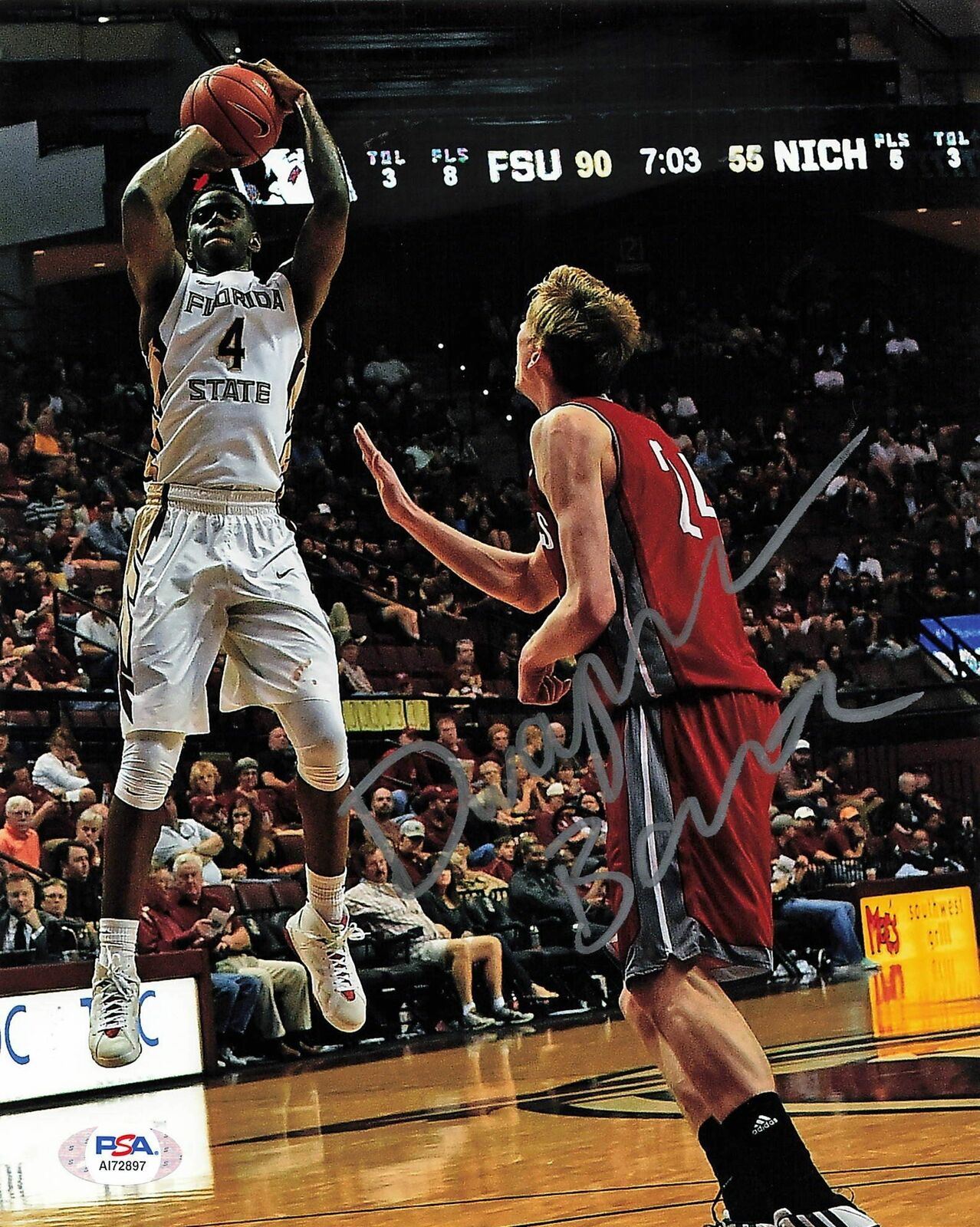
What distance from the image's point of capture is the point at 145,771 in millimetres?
3738

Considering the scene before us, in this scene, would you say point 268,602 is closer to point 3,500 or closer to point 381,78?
point 381,78

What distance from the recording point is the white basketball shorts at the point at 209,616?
3.78 meters

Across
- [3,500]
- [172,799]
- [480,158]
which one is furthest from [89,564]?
[480,158]

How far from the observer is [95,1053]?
362 centimetres

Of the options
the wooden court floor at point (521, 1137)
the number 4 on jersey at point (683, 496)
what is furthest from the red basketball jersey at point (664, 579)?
the wooden court floor at point (521, 1137)

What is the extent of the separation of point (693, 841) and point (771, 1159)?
0.55 metres

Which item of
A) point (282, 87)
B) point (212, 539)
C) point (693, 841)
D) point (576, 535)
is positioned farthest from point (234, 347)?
point (693, 841)

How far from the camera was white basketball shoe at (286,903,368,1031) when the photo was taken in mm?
4000

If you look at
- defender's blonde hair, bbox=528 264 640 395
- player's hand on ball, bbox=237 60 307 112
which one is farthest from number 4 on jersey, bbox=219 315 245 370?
defender's blonde hair, bbox=528 264 640 395

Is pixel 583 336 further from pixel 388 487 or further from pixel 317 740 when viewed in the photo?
pixel 317 740

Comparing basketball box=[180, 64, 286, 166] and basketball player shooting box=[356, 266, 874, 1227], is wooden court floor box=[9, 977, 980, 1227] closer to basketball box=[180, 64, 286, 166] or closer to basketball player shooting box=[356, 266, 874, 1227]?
basketball player shooting box=[356, 266, 874, 1227]

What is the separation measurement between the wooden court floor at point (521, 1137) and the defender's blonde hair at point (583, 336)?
1.77 metres

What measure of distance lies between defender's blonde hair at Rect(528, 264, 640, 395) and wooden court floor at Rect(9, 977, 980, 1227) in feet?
5.80

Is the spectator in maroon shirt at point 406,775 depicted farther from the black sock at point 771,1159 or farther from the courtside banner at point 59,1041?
the black sock at point 771,1159
